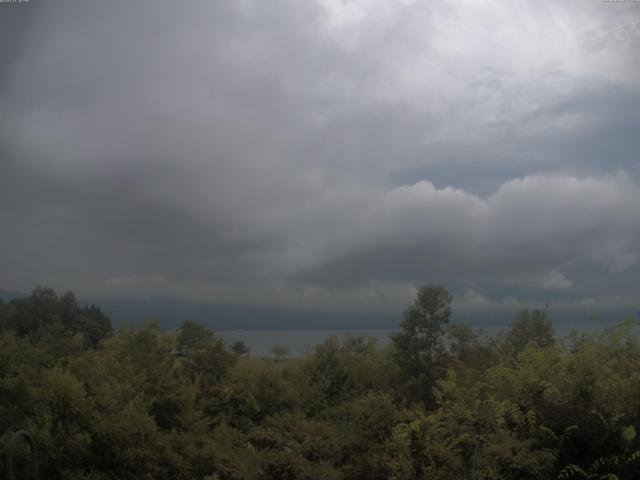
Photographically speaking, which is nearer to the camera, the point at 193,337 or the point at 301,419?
the point at 301,419

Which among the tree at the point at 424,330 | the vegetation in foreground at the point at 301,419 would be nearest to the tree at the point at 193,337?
the vegetation in foreground at the point at 301,419

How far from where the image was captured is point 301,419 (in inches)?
440

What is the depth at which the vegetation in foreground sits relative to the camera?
776 centimetres

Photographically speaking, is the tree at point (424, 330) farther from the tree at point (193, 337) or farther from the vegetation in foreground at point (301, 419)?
the tree at point (193, 337)

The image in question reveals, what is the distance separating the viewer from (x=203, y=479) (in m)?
9.12

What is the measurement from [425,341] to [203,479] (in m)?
6.60

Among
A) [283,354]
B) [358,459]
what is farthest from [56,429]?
[283,354]

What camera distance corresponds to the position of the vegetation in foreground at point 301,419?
25.5ft

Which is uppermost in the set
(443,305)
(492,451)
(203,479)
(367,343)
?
(443,305)

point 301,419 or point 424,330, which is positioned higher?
point 424,330

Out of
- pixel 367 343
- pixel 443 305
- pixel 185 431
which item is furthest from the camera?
pixel 367 343

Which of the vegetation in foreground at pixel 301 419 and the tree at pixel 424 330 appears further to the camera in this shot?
the tree at pixel 424 330

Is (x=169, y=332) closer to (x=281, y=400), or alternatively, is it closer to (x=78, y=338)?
(x=78, y=338)

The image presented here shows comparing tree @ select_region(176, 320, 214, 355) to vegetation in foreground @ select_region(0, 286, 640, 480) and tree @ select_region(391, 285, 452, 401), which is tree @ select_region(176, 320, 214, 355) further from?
tree @ select_region(391, 285, 452, 401)
